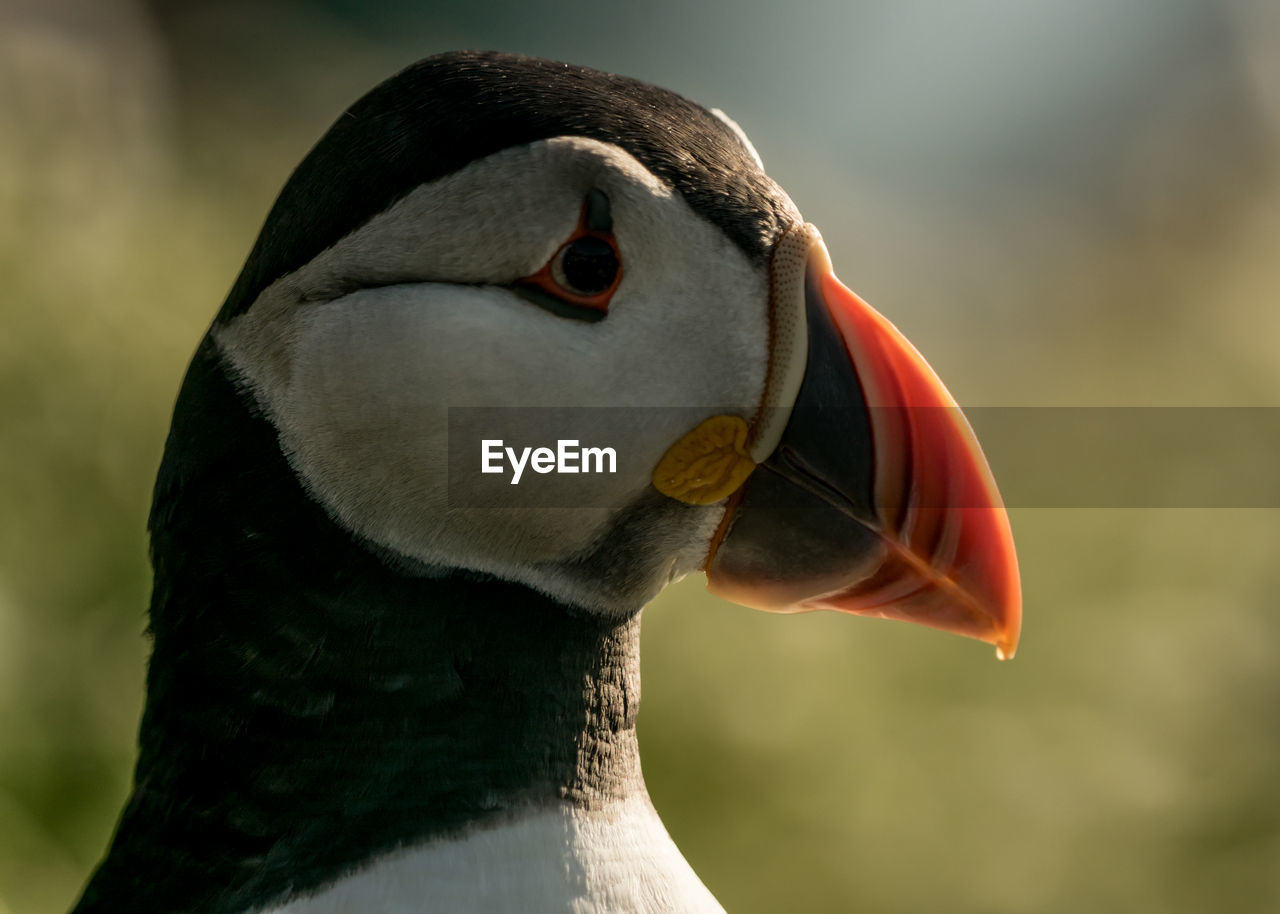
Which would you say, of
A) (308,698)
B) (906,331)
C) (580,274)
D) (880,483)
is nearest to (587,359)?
(580,274)

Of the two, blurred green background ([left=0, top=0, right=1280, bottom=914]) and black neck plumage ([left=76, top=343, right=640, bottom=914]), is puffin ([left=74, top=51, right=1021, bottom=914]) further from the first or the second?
blurred green background ([left=0, top=0, right=1280, bottom=914])

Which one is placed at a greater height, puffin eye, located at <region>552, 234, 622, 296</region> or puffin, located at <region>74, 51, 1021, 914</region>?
puffin eye, located at <region>552, 234, 622, 296</region>

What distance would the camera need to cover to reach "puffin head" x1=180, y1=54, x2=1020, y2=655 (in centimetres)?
124

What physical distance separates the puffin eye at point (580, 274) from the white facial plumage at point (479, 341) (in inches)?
0.4

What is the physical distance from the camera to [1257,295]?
5949 mm

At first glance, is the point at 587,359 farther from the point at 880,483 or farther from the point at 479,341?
the point at 880,483

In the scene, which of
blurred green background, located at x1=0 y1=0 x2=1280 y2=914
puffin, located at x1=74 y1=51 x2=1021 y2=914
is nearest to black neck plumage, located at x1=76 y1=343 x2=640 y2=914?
puffin, located at x1=74 y1=51 x2=1021 y2=914

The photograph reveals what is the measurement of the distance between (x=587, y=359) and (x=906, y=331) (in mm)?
5440

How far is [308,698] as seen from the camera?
1267mm

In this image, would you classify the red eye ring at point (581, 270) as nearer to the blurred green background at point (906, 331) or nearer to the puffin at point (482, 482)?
the puffin at point (482, 482)

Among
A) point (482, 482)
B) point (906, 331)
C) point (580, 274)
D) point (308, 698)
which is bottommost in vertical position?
point (308, 698)

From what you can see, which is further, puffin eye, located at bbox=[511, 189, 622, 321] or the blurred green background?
the blurred green background

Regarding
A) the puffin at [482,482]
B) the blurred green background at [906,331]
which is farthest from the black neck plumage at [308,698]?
the blurred green background at [906,331]

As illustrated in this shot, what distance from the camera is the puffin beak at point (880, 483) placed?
4.32 feet
